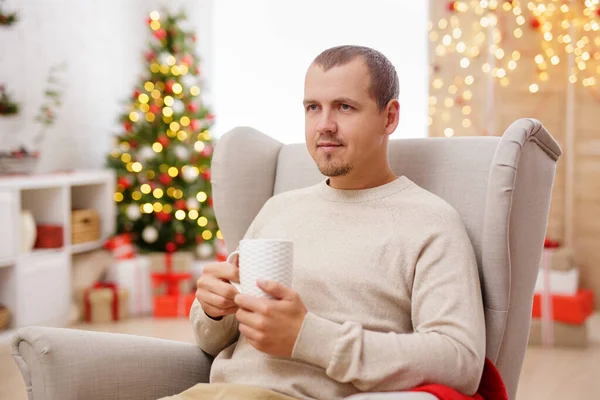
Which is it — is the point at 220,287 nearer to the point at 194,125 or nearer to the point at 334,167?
the point at 334,167

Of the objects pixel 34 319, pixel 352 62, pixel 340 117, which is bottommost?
pixel 34 319

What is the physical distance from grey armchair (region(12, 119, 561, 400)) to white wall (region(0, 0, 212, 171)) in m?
3.00

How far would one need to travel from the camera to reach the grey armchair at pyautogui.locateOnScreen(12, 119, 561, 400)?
136 cm

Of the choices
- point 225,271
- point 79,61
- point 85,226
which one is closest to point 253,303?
point 225,271

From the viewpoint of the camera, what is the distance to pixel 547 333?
11.6ft

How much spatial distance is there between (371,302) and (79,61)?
397 cm

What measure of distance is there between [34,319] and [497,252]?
302 cm

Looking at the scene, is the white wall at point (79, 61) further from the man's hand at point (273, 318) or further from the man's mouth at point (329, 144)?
the man's hand at point (273, 318)

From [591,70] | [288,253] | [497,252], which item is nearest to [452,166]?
[497,252]

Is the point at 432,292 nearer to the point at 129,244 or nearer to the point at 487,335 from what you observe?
the point at 487,335

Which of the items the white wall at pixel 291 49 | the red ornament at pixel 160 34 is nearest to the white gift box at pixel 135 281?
the red ornament at pixel 160 34

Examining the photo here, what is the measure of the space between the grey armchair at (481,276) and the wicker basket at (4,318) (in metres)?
2.30

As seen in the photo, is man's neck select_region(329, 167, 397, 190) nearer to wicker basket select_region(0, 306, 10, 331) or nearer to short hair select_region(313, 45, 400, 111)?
short hair select_region(313, 45, 400, 111)

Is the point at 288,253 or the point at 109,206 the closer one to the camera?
the point at 288,253
